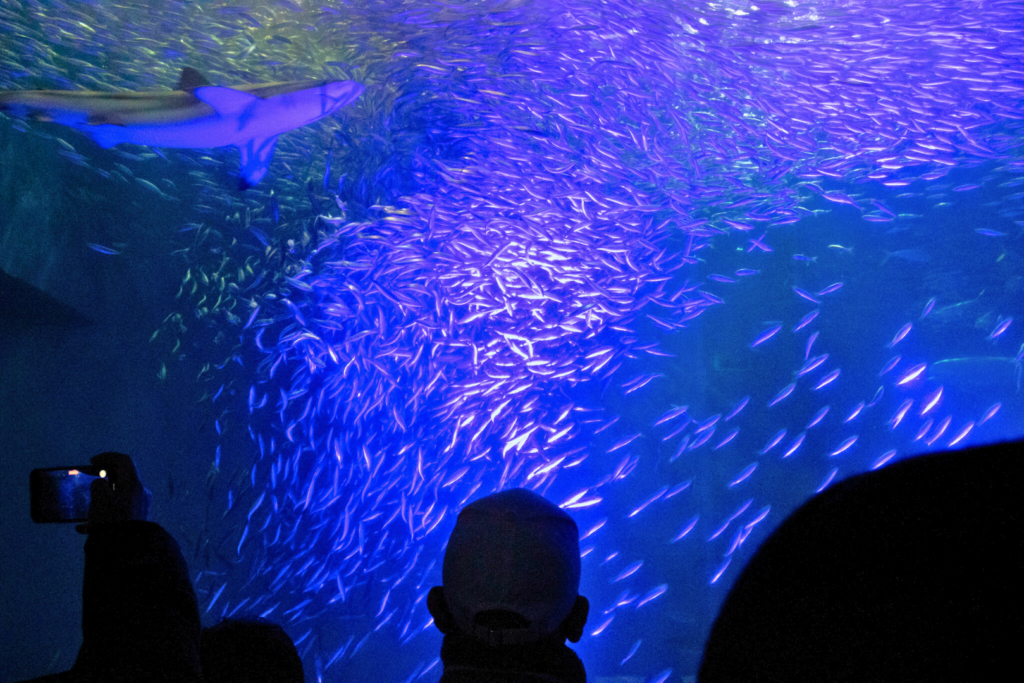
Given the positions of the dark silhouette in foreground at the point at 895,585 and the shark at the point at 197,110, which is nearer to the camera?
the dark silhouette in foreground at the point at 895,585

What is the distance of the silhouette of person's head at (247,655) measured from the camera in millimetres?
882

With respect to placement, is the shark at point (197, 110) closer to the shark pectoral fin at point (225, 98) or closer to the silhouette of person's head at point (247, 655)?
the shark pectoral fin at point (225, 98)

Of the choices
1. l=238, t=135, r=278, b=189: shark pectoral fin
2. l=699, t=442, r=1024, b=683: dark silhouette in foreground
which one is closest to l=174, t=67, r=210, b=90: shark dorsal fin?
l=238, t=135, r=278, b=189: shark pectoral fin

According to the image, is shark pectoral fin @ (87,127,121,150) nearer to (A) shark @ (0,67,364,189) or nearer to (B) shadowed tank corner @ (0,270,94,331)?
(A) shark @ (0,67,364,189)

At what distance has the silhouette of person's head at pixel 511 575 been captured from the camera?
0.88 meters

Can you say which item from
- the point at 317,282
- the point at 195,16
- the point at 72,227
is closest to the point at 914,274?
the point at 317,282

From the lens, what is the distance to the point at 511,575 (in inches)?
34.8

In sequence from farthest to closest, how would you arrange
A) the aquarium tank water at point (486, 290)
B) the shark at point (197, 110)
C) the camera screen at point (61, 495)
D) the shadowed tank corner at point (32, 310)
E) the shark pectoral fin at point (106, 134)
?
the shadowed tank corner at point (32, 310) → the aquarium tank water at point (486, 290) → the shark pectoral fin at point (106, 134) → the shark at point (197, 110) → the camera screen at point (61, 495)

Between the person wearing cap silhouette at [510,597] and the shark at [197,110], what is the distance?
2.53m

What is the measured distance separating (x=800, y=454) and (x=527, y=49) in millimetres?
4334

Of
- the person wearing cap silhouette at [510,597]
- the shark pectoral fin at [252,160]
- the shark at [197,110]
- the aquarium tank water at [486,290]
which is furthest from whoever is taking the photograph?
the aquarium tank water at [486,290]

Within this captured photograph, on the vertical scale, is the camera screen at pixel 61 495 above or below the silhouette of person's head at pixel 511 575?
below

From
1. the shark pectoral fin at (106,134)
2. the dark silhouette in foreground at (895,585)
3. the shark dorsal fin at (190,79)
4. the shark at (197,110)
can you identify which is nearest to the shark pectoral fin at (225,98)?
the shark at (197,110)

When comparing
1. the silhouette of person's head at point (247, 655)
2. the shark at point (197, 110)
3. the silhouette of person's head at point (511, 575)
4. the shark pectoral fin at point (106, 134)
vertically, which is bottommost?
the silhouette of person's head at point (247, 655)
